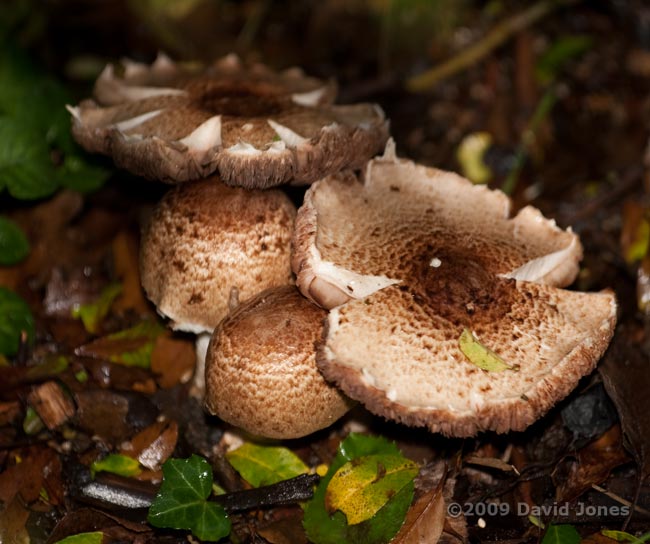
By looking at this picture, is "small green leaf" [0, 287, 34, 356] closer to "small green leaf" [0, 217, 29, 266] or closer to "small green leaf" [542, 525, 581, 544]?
"small green leaf" [0, 217, 29, 266]

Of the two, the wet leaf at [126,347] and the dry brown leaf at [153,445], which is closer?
the dry brown leaf at [153,445]

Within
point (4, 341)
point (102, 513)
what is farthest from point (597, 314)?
point (4, 341)

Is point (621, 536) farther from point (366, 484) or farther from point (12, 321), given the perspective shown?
point (12, 321)

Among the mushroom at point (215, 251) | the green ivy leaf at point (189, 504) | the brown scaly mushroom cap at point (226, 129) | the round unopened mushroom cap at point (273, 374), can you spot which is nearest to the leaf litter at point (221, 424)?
the green ivy leaf at point (189, 504)

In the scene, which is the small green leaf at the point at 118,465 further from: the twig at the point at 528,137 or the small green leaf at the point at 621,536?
the twig at the point at 528,137

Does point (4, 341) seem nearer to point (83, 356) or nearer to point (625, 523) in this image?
point (83, 356)

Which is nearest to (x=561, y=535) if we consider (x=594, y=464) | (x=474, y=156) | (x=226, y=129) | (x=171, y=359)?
(x=594, y=464)
